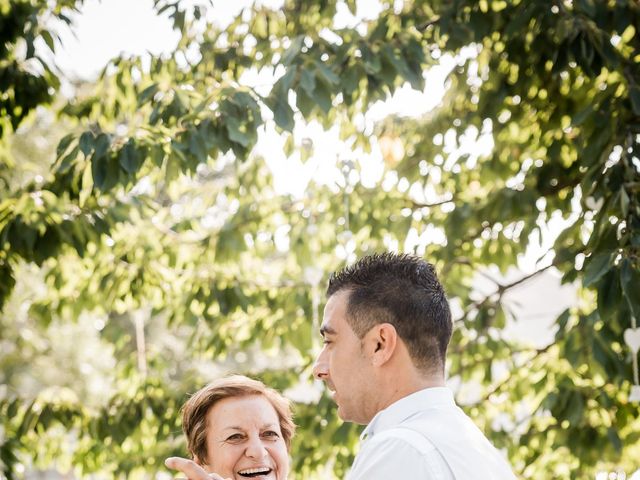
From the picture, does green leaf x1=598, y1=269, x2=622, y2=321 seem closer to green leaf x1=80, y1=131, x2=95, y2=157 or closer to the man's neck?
the man's neck

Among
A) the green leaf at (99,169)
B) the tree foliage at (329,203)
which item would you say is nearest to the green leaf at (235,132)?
the tree foliage at (329,203)

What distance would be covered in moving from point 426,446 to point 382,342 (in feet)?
1.20

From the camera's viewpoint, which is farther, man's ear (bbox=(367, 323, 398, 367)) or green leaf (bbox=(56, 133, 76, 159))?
green leaf (bbox=(56, 133, 76, 159))

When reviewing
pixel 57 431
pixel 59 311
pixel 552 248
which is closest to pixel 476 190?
pixel 552 248

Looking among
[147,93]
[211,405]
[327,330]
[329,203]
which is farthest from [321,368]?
[329,203]

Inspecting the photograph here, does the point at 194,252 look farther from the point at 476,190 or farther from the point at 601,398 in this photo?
the point at 601,398

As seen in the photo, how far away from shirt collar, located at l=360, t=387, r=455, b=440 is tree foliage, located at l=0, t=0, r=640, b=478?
145 centimetres

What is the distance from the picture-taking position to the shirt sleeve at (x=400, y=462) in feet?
6.12

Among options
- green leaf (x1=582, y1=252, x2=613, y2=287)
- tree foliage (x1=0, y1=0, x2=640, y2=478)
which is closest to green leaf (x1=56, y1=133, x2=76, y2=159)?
tree foliage (x1=0, y1=0, x2=640, y2=478)

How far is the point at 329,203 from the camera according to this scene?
564cm

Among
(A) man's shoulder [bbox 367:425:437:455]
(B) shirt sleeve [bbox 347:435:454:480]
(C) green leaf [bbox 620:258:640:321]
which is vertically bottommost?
(B) shirt sleeve [bbox 347:435:454:480]

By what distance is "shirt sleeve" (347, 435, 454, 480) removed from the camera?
6.12 ft

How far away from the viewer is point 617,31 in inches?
167

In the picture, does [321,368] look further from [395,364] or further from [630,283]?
[630,283]
